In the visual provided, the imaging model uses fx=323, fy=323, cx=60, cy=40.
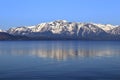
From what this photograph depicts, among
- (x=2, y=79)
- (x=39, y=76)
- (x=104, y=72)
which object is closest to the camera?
(x=2, y=79)

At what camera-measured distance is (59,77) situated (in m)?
37.1

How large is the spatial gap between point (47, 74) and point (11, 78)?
5113mm

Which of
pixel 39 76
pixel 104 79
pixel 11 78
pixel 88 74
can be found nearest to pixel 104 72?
pixel 88 74

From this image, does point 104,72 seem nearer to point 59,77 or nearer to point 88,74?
point 88,74

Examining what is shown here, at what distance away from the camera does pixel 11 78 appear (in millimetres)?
36125

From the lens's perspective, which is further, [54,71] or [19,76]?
[54,71]

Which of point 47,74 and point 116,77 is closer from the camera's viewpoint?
point 116,77

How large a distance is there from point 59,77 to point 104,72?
7124mm

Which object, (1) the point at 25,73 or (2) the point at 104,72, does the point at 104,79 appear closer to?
(2) the point at 104,72

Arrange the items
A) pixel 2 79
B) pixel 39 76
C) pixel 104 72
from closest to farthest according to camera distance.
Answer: pixel 2 79 → pixel 39 76 → pixel 104 72

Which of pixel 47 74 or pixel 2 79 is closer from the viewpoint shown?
pixel 2 79

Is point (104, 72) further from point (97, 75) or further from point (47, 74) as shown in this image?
point (47, 74)

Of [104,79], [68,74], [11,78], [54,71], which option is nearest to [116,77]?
[104,79]

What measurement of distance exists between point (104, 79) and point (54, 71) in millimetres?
8650
